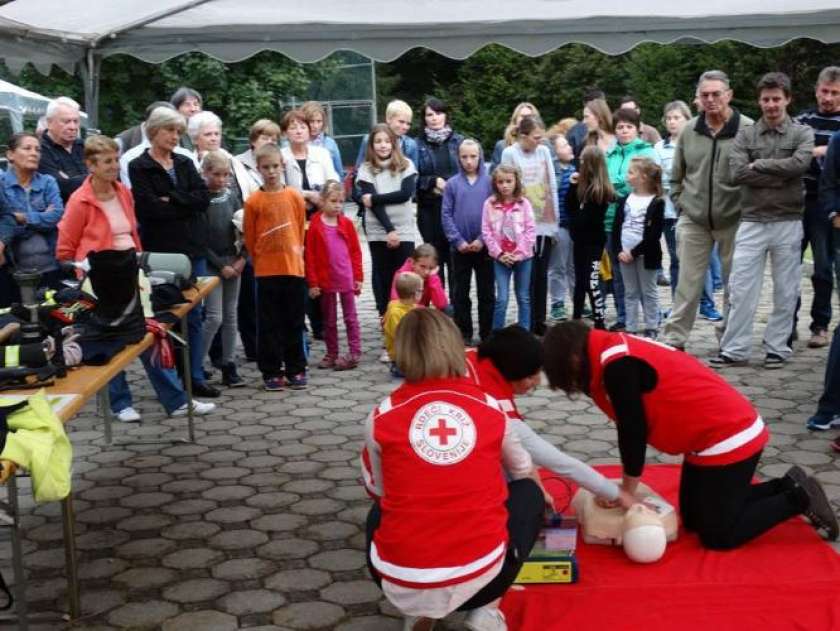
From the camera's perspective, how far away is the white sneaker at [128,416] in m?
6.16

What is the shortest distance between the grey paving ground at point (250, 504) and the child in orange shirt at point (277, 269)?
0.22 metres

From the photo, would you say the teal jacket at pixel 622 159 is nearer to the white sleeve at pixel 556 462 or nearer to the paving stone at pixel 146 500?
the paving stone at pixel 146 500

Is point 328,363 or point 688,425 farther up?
point 688,425

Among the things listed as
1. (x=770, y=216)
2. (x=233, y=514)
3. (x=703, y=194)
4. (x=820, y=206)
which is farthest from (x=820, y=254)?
(x=233, y=514)

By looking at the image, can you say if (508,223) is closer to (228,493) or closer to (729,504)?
(228,493)

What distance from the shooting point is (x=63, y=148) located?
22.4 ft

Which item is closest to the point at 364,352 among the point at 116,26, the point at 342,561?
the point at 116,26

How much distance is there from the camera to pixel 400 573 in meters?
3.04

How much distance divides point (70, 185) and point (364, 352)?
2396 millimetres

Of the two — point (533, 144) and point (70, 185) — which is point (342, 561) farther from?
point (533, 144)

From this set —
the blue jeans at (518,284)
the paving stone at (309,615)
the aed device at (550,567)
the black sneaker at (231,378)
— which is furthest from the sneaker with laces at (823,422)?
the black sneaker at (231,378)

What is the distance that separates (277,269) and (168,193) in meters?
0.83

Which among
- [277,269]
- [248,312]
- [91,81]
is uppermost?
[91,81]

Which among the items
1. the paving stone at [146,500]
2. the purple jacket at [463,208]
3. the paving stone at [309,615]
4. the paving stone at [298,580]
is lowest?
the paving stone at [146,500]
